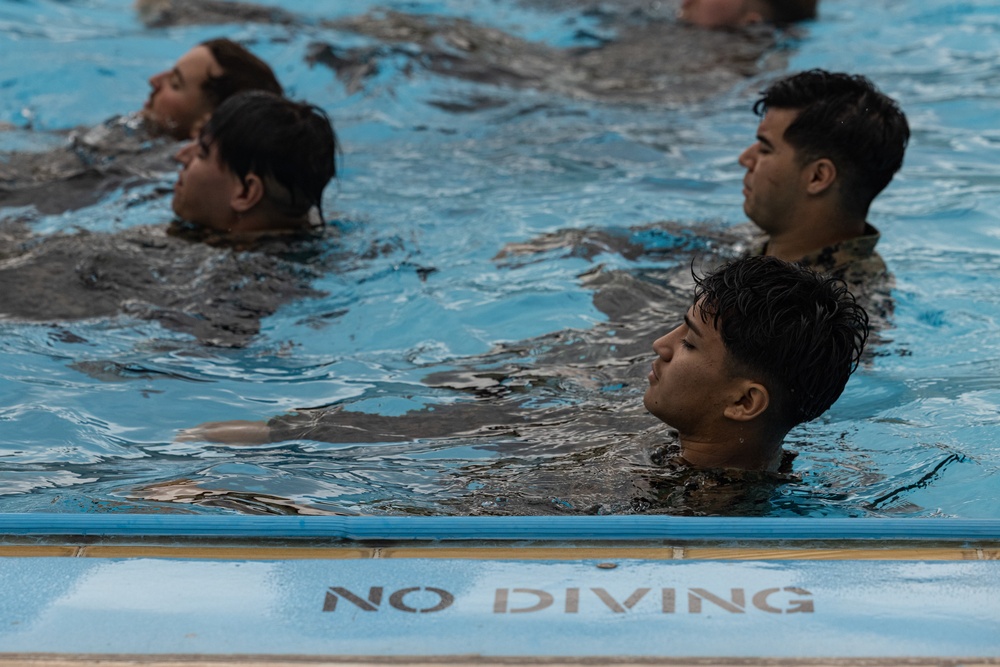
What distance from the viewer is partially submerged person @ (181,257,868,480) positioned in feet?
10.8

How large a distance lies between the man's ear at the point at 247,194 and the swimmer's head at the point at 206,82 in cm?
148

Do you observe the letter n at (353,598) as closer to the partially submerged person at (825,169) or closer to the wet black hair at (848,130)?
the partially submerged person at (825,169)

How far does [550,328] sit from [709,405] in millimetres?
1605

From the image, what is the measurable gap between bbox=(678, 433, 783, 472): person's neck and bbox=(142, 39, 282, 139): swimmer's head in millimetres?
4096

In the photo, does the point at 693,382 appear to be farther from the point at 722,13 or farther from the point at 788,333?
the point at 722,13

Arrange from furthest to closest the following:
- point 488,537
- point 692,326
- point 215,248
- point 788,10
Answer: point 788,10 < point 215,248 < point 692,326 < point 488,537

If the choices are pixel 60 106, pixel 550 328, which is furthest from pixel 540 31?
pixel 550 328

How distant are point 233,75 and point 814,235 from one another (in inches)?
132

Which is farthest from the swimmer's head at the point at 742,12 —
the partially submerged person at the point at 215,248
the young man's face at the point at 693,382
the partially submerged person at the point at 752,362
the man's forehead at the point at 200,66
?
the young man's face at the point at 693,382

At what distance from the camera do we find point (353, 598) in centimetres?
253

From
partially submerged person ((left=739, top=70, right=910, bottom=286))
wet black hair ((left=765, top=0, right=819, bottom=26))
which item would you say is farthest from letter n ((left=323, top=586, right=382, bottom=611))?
wet black hair ((left=765, top=0, right=819, bottom=26))

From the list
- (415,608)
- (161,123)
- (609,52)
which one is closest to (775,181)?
(415,608)

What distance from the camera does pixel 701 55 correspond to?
925cm

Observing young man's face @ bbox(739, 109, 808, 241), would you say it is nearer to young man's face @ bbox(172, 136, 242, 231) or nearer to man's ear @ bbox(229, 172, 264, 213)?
man's ear @ bbox(229, 172, 264, 213)
